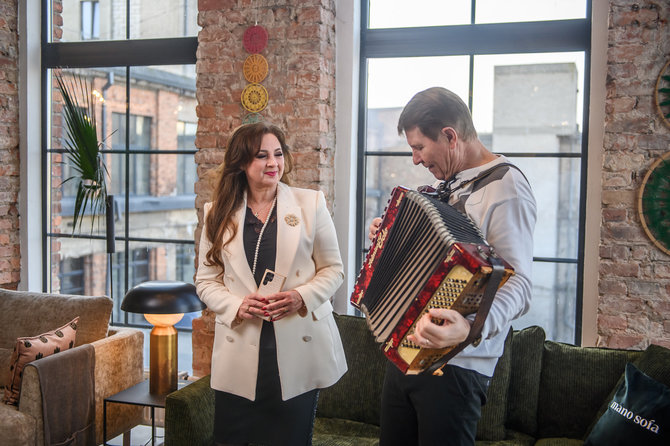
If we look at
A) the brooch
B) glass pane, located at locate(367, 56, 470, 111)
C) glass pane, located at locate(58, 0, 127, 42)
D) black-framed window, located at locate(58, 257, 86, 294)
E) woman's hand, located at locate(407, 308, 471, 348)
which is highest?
glass pane, located at locate(58, 0, 127, 42)

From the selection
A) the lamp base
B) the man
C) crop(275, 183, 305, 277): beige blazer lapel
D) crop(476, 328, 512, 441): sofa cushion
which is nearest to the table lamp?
the lamp base

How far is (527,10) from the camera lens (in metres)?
3.29

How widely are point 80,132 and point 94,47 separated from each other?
0.68 meters

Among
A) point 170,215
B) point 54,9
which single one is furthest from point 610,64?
point 54,9

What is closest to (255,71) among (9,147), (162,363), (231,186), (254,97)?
(254,97)

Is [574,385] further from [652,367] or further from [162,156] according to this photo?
[162,156]

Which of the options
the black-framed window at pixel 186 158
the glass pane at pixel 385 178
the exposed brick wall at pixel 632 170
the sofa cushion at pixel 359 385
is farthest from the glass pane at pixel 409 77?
the sofa cushion at pixel 359 385

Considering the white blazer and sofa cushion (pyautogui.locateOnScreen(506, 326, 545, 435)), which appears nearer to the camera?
the white blazer

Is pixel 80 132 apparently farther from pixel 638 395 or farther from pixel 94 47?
pixel 638 395

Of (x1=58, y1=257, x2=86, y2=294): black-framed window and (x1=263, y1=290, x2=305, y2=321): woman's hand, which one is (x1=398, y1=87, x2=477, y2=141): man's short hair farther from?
(x1=58, y1=257, x2=86, y2=294): black-framed window

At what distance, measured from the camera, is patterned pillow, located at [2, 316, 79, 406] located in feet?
9.75

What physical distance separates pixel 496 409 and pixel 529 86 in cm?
167

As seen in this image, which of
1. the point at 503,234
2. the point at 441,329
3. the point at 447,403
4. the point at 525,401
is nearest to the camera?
the point at 441,329

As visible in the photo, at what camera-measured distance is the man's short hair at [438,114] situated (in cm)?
159
